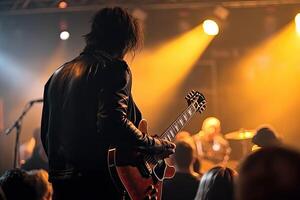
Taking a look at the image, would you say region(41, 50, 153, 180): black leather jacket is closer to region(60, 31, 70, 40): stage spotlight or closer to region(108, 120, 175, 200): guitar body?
region(108, 120, 175, 200): guitar body

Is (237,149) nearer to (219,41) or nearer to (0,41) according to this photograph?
(219,41)

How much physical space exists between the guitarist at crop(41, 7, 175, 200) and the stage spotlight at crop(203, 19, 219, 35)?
727cm

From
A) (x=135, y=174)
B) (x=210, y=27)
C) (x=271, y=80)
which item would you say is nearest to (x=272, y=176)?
(x=135, y=174)

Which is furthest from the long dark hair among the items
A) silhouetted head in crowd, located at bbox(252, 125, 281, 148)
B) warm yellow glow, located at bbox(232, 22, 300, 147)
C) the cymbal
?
warm yellow glow, located at bbox(232, 22, 300, 147)

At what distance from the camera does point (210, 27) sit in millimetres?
10180

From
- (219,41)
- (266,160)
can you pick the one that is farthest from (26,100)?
(266,160)

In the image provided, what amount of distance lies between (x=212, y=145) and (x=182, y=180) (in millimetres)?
5290

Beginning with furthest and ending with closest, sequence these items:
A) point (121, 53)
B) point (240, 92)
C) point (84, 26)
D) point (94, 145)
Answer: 1. point (240, 92)
2. point (84, 26)
3. point (121, 53)
4. point (94, 145)

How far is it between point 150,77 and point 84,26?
5.33 feet

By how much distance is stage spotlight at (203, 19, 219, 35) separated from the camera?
10.1 meters

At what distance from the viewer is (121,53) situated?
3.12 meters

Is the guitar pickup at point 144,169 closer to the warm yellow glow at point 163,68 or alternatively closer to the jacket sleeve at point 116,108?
the jacket sleeve at point 116,108

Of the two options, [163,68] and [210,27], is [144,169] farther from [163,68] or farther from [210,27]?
[163,68]

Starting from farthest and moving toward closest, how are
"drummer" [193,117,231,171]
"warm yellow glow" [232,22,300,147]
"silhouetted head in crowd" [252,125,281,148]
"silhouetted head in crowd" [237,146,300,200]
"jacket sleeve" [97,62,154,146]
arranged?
1. "warm yellow glow" [232,22,300,147]
2. "drummer" [193,117,231,171]
3. "silhouetted head in crowd" [252,125,281,148]
4. "jacket sleeve" [97,62,154,146]
5. "silhouetted head in crowd" [237,146,300,200]
